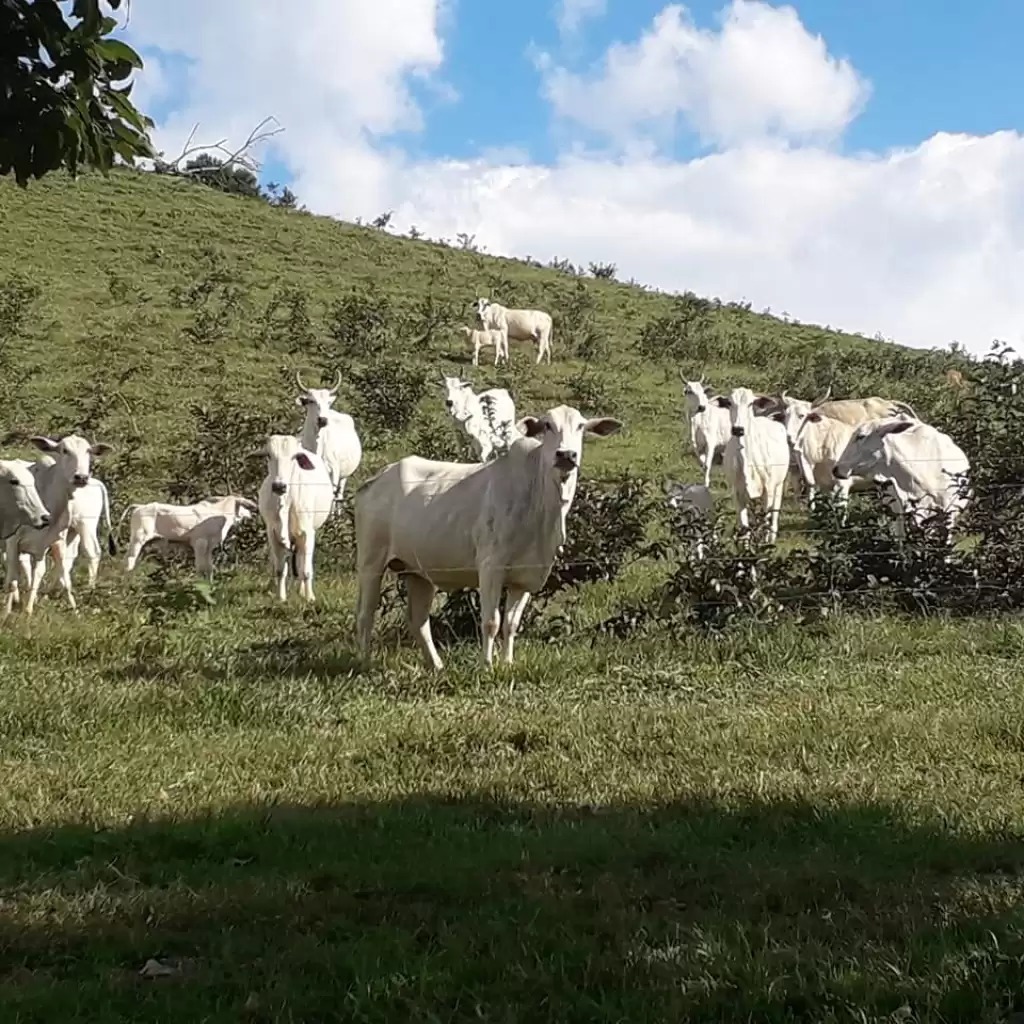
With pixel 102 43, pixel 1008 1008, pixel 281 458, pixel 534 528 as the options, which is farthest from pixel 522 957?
pixel 281 458

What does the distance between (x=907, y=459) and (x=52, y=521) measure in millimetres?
8393

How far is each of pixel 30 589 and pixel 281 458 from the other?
294 cm

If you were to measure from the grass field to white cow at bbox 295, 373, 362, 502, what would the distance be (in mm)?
4422

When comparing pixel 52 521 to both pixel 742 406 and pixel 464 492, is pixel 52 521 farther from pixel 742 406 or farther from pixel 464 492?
pixel 742 406

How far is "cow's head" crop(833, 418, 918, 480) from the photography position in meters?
14.1

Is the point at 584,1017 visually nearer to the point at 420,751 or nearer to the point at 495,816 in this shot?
the point at 495,816

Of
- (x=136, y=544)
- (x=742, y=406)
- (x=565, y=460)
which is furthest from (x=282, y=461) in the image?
(x=742, y=406)

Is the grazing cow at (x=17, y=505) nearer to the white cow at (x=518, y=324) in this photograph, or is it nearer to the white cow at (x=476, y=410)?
the white cow at (x=476, y=410)

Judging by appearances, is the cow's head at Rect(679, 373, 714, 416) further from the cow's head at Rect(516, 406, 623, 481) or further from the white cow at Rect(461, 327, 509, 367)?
the cow's head at Rect(516, 406, 623, 481)

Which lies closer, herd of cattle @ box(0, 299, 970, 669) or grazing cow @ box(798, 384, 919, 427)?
herd of cattle @ box(0, 299, 970, 669)

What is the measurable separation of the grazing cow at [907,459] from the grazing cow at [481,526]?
4.69 m

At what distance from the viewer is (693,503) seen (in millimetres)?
13852

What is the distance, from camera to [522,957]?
A: 441cm

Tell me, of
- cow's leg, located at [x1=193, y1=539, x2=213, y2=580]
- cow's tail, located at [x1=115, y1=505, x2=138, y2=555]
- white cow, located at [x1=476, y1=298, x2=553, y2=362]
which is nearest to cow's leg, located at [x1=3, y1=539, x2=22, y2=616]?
cow's tail, located at [x1=115, y1=505, x2=138, y2=555]
